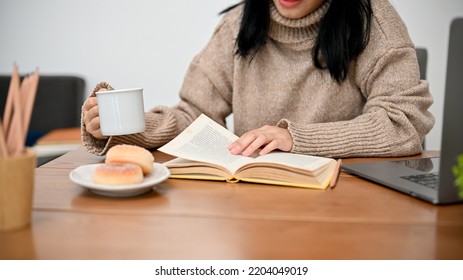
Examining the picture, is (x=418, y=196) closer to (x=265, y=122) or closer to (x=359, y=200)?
(x=359, y=200)

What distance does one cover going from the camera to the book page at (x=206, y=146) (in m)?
1.01

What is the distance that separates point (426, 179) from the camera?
942 mm

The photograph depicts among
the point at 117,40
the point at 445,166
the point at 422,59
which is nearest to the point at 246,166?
the point at 445,166

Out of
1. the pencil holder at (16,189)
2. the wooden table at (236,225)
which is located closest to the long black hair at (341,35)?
the wooden table at (236,225)

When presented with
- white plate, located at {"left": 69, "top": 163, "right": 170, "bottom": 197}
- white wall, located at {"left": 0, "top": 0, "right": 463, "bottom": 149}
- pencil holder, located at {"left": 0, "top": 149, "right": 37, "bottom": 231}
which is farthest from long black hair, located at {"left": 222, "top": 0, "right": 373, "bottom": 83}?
white wall, located at {"left": 0, "top": 0, "right": 463, "bottom": 149}

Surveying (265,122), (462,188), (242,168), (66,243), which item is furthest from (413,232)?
(265,122)

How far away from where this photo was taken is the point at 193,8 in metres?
2.53

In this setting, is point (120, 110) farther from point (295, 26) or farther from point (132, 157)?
point (295, 26)

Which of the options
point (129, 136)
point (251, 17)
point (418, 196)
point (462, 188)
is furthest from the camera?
point (251, 17)

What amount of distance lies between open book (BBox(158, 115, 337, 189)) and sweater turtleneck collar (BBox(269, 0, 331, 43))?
1.48 feet

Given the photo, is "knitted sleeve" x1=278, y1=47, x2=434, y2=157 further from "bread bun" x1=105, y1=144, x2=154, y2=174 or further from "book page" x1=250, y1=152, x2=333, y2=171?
"bread bun" x1=105, y1=144, x2=154, y2=174

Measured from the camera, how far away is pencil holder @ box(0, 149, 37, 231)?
2.21 ft

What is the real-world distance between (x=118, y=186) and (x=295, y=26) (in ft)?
Answer: 2.51

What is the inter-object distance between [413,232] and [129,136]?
713 mm
